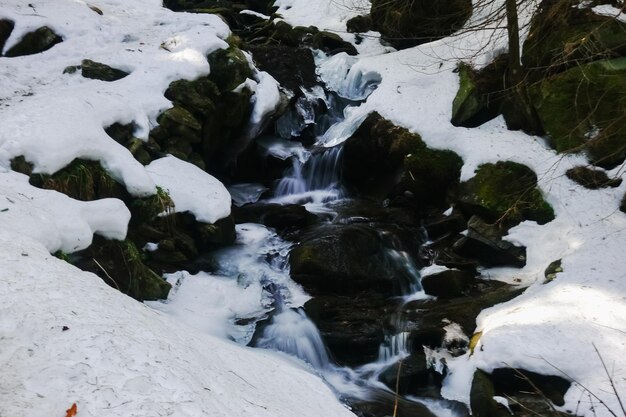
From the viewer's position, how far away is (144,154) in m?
7.65

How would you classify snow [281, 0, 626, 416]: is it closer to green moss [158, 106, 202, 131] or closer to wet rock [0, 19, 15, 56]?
green moss [158, 106, 202, 131]

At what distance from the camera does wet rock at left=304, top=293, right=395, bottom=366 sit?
21.8 feet

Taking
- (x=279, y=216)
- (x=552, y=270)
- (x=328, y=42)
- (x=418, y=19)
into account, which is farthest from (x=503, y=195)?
(x=328, y=42)

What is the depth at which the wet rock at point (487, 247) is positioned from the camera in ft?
26.1

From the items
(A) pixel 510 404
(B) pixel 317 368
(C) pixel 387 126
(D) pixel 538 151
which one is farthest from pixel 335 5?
(A) pixel 510 404

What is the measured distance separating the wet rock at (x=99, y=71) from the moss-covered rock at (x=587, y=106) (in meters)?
7.29

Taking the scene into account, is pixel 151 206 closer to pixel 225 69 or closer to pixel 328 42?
pixel 225 69

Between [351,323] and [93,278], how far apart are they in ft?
13.3

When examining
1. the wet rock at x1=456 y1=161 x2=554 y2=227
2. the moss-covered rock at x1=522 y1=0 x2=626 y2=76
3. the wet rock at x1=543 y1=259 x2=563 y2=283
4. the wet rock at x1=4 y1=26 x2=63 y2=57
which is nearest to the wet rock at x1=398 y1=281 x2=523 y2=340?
the wet rock at x1=543 y1=259 x2=563 y2=283

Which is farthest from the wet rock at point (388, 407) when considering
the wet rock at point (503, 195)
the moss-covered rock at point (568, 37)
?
the moss-covered rock at point (568, 37)

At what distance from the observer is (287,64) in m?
15.1

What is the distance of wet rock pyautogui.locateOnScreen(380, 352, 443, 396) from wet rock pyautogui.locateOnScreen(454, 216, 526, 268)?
8.51ft

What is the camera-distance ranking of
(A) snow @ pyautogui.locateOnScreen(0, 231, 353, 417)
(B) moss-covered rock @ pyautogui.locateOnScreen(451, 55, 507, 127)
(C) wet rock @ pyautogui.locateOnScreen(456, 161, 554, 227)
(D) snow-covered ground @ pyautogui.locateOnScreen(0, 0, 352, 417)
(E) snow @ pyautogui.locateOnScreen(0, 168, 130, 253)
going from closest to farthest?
(A) snow @ pyautogui.locateOnScreen(0, 231, 353, 417) → (D) snow-covered ground @ pyautogui.locateOnScreen(0, 0, 352, 417) → (E) snow @ pyautogui.locateOnScreen(0, 168, 130, 253) → (C) wet rock @ pyautogui.locateOnScreen(456, 161, 554, 227) → (B) moss-covered rock @ pyautogui.locateOnScreen(451, 55, 507, 127)

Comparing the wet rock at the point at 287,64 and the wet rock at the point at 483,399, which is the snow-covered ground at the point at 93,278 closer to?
the wet rock at the point at 483,399
